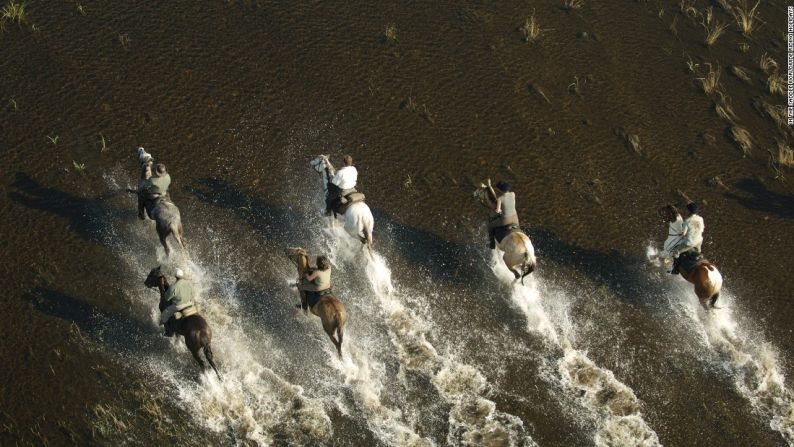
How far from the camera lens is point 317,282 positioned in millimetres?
13305

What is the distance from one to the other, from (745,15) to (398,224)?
465 inches

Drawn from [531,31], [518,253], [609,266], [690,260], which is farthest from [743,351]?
Answer: [531,31]

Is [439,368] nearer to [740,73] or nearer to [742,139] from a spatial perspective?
[742,139]

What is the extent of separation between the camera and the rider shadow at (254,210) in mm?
15516

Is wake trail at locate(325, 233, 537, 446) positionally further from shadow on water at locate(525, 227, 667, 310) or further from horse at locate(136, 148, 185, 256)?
shadow on water at locate(525, 227, 667, 310)

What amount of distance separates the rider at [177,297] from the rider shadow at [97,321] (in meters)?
0.78

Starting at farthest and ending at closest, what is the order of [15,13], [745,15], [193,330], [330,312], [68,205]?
[745,15]
[15,13]
[68,205]
[330,312]
[193,330]

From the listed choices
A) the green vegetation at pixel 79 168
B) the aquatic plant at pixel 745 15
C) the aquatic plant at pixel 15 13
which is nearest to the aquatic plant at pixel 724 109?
the aquatic plant at pixel 745 15

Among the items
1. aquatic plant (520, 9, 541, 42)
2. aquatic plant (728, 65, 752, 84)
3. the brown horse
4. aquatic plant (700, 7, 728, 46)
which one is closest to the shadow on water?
the brown horse

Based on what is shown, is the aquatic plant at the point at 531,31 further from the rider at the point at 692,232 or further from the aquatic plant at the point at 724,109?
the rider at the point at 692,232

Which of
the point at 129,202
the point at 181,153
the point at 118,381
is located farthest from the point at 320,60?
the point at 118,381

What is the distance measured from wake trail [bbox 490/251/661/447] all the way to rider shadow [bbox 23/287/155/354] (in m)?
6.46

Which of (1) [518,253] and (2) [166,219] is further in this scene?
(1) [518,253]

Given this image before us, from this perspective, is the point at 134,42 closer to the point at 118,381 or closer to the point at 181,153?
the point at 181,153
